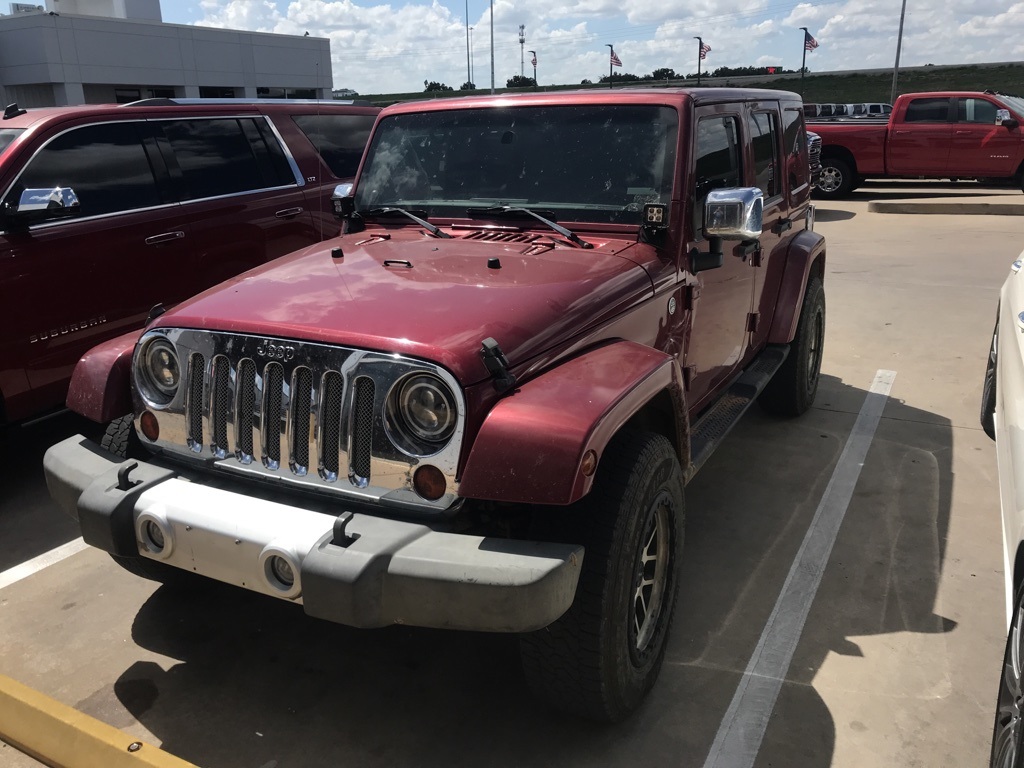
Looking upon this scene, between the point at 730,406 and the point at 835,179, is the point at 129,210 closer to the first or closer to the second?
the point at 730,406

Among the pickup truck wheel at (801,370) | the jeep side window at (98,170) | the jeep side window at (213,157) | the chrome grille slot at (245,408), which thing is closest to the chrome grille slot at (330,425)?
the chrome grille slot at (245,408)

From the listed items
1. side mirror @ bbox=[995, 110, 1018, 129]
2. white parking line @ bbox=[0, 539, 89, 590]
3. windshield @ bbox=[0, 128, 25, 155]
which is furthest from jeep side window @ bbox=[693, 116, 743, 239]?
side mirror @ bbox=[995, 110, 1018, 129]

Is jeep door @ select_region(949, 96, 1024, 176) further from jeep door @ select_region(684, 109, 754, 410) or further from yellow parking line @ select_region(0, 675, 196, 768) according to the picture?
yellow parking line @ select_region(0, 675, 196, 768)

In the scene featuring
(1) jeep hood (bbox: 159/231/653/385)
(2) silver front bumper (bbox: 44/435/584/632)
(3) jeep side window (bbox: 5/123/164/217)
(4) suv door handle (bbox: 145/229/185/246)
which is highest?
(3) jeep side window (bbox: 5/123/164/217)

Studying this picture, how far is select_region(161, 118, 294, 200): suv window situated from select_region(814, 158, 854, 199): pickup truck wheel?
14.1 meters

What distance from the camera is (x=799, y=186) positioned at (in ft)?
18.1

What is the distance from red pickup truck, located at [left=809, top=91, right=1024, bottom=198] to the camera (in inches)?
617

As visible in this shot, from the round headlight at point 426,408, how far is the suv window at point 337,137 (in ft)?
14.6

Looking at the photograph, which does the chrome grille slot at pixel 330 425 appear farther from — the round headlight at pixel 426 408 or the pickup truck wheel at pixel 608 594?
the pickup truck wheel at pixel 608 594

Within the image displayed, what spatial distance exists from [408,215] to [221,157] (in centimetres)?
268

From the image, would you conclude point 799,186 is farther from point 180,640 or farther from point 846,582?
point 180,640

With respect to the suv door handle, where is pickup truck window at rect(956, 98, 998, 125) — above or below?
above

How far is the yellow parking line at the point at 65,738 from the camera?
247 cm

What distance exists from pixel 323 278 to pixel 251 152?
3342mm
